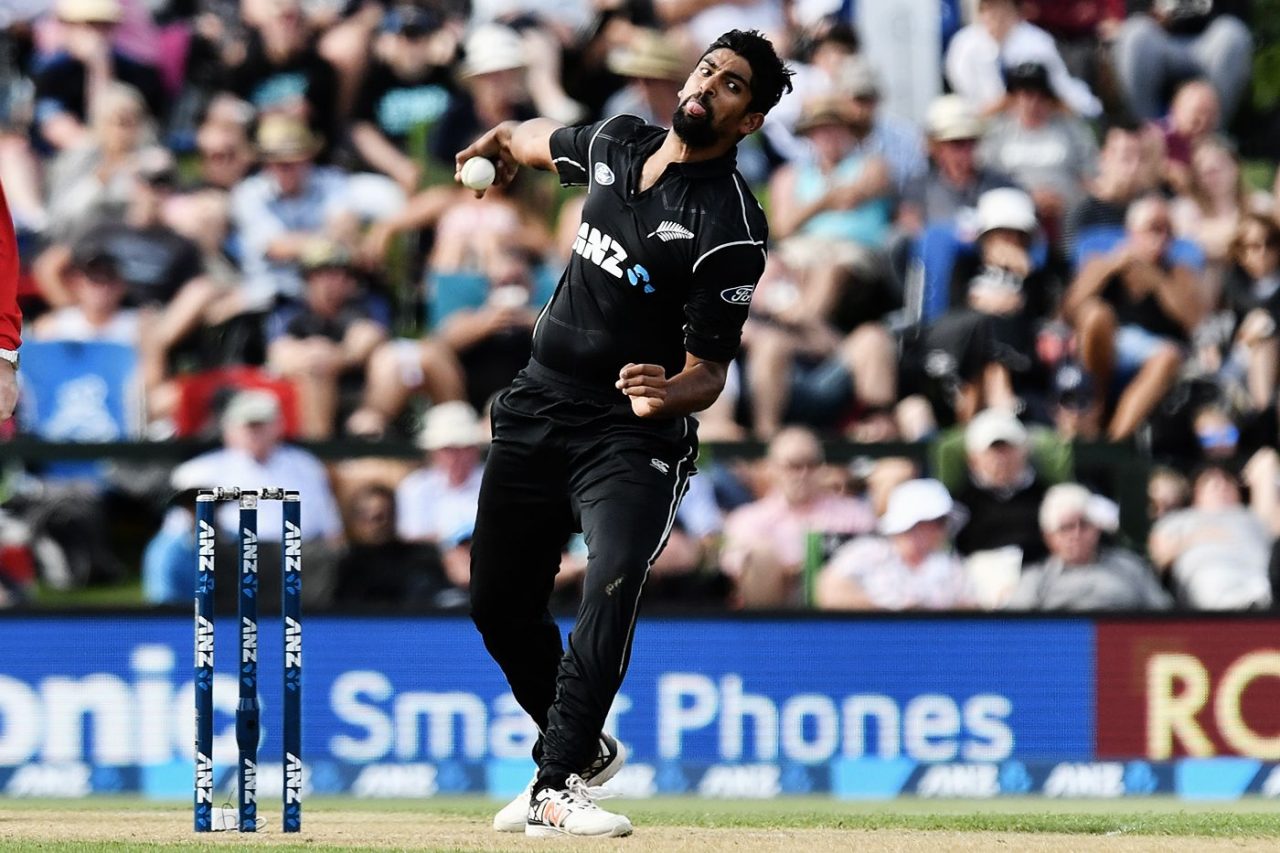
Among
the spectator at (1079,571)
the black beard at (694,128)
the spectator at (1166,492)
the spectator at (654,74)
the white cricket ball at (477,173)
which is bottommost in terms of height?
the spectator at (1079,571)

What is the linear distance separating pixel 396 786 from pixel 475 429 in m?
1.94

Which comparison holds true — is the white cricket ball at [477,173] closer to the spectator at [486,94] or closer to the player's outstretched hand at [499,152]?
the player's outstretched hand at [499,152]

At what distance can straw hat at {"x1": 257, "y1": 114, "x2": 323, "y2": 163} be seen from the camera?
1334 cm

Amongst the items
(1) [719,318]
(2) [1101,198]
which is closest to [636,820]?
(1) [719,318]

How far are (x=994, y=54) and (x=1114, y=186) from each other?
1319 mm

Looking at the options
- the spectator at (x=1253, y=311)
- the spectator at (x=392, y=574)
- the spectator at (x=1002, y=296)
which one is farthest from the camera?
the spectator at (x=1253, y=311)

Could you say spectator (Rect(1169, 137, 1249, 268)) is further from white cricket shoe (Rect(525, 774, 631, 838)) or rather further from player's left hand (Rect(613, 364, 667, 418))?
white cricket shoe (Rect(525, 774, 631, 838))

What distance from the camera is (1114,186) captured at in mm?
13672

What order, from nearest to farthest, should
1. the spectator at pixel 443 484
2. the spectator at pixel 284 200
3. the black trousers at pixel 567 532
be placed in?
the black trousers at pixel 567 532, the spectator at pixel 443 484, the spectator at pixel 284 200

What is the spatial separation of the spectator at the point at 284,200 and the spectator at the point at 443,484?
2172 mm

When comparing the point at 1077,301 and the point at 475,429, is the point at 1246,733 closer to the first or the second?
the point at 1077,301

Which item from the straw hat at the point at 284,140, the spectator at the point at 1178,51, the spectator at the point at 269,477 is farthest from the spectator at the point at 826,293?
the straw hat at the point at 284,140

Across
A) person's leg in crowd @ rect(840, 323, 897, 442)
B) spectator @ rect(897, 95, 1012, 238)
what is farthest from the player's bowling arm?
spectator @ rect(897, 95, 1012, 238)

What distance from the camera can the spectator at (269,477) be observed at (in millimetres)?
11109
